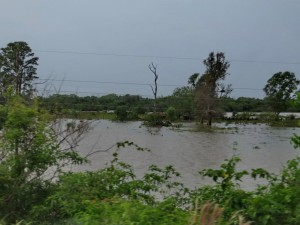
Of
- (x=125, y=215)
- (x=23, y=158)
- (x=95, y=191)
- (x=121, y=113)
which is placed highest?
(x=121, y=113)

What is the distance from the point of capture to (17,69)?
903cm

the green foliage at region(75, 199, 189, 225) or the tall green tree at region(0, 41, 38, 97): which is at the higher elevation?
the tall green tree at region(0, 41, 38, 97)

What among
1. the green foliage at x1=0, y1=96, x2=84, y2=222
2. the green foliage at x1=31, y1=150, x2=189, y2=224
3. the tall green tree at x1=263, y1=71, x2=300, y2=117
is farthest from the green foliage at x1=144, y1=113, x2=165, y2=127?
the green foliage at x1=0, y1=96, x2=84, y2=222

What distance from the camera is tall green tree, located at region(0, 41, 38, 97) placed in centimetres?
702

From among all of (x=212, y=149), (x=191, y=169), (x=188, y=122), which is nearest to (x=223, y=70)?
(x=188, y=122)

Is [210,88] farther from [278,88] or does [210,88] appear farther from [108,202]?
[108,202]

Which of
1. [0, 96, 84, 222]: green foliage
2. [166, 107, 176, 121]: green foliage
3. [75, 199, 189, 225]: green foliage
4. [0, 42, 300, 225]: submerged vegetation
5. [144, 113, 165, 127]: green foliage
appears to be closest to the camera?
[75, 199, 189, 225]: green foliage

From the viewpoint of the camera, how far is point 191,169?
10312 mm

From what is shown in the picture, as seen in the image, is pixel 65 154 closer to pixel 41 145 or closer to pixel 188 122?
pixel 41 145

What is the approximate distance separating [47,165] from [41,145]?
268mm

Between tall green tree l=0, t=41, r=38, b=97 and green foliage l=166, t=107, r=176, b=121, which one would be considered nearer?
tall green tree l=0, t=41, r=38, b=97

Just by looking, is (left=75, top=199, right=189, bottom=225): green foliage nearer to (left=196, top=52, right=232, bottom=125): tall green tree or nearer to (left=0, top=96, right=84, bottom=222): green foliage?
(left=0, top=96, right=84, bottom=222): green foliage

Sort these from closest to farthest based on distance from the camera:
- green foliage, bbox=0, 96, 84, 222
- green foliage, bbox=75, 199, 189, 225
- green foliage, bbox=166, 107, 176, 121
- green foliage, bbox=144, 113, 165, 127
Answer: green foliage, bbox=75, 199, 189, 225 < green foliage, bbox=0, 96, 84, 222 < green foliage, bbox=144, 113, 165, 127 < green foliage, bbox=166, 107, 176, 121

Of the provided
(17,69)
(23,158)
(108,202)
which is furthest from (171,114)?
(108,202)
